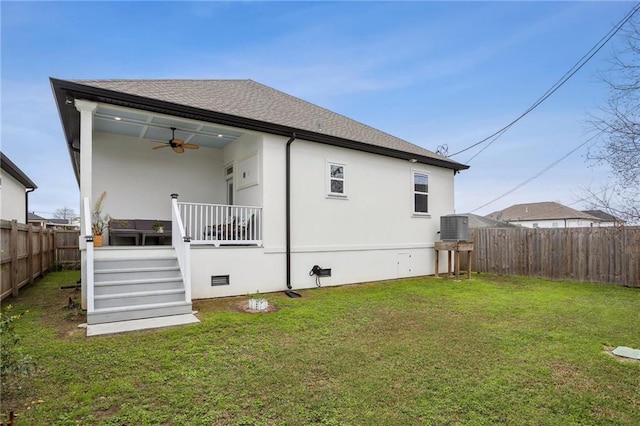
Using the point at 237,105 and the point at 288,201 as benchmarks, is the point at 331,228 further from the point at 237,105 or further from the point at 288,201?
the point at 237,105

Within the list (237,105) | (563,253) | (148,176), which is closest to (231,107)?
(237,105)

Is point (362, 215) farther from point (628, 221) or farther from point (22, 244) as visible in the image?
point (22, 244)

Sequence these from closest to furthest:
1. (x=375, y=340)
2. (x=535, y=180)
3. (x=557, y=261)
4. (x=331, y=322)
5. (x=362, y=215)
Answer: (x=375, y=340)
(x=331, y=322)
(x=362, y=215)
(x=557, y=261)
(x=535, y=180)

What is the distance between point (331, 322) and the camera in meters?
5.38

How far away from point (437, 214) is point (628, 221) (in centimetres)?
785

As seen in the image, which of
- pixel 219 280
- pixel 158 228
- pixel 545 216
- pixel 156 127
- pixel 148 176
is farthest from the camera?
pixel 545 216

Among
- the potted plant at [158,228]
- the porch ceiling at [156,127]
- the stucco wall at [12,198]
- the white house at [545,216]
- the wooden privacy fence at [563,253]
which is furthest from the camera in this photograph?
the white house at [545,216]

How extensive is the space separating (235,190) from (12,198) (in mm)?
10847

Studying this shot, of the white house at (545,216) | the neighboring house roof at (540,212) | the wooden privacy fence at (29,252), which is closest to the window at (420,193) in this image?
the wooden privacy fence at (29,252)

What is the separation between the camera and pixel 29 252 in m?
8.57

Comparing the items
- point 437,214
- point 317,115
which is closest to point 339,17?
point 317,115

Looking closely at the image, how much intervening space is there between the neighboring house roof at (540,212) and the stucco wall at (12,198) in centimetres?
3155

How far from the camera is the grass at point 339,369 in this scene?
269 centimetres

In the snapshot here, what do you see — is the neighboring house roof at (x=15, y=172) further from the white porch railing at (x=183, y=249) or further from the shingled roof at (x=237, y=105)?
the white porch railing at (x=183, y=249)
